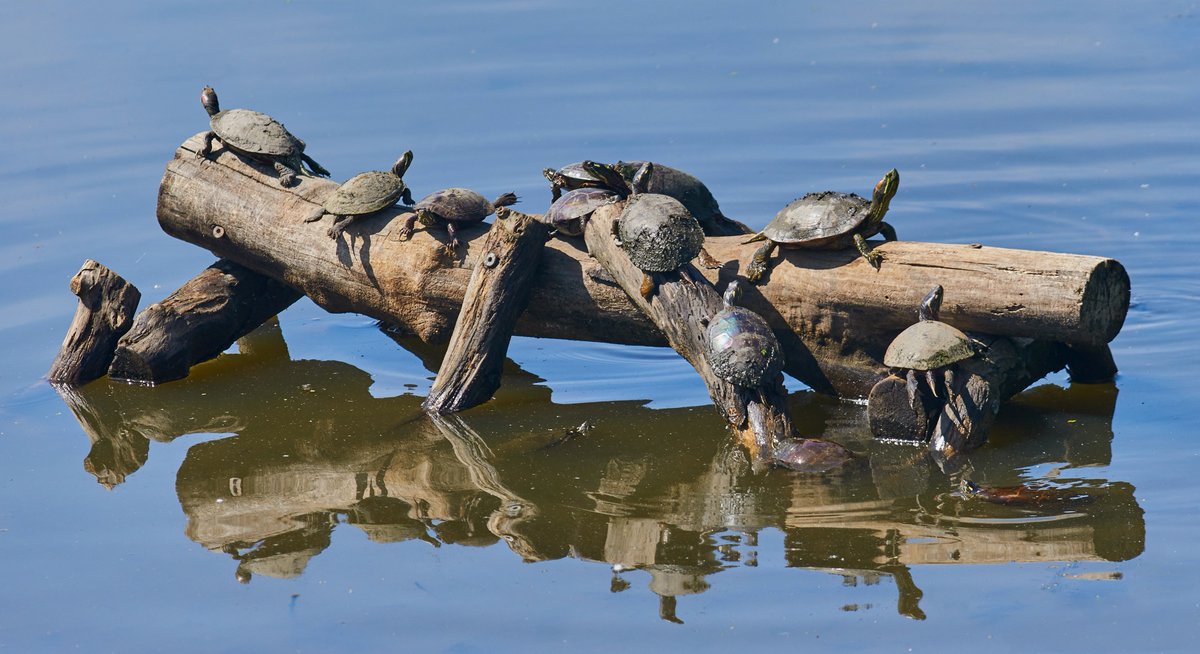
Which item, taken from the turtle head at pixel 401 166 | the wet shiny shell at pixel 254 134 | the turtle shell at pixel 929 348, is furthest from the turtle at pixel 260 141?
the turtle shell at pixel 929 348

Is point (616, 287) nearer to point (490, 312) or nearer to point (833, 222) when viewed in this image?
point (490, 312)

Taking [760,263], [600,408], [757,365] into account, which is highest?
[760,263]

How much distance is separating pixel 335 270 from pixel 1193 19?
945 centimetres

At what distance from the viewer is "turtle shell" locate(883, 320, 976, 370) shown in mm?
5879

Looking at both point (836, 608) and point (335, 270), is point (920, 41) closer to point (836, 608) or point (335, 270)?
point (335, 270)

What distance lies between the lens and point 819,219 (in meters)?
6.41

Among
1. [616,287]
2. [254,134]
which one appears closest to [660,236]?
[616,287]

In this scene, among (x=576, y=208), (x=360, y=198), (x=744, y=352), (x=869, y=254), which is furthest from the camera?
(x=360, y=198)

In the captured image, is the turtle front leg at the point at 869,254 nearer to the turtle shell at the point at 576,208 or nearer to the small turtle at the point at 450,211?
the turtle shell at the point at 576,208

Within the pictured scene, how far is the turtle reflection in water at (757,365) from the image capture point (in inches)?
233

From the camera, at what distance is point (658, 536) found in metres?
5.39

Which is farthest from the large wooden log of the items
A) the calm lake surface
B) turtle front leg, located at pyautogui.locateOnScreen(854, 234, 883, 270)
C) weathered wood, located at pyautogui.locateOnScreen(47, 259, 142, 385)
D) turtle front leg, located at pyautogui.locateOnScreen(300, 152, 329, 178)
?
weathered wood, located at pyautogui.locateOnScreen(47, 259, 142, 385)

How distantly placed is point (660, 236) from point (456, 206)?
1.30 metres

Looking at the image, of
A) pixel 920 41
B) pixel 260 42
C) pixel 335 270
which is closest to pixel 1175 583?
pixel 335 270
